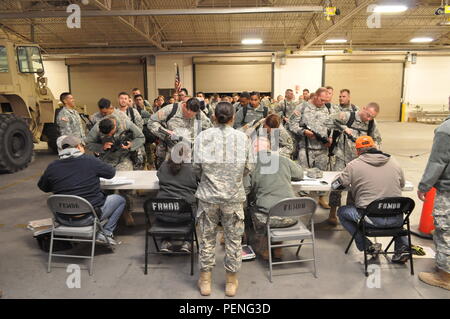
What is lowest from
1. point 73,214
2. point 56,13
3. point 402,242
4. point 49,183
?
point 402,242

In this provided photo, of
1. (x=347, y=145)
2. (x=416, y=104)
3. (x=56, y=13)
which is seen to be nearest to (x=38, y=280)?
(x=347, y=145)

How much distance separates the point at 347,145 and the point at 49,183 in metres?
3.50

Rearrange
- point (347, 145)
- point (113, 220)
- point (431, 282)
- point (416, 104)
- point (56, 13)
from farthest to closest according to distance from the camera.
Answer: point (416, 104)
point (56, 13)
point (347, 145)
point (113, 220)
point (431, 282)

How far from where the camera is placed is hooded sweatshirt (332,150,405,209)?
2.94 m

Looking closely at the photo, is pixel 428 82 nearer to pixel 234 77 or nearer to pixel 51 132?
pixel 234 77

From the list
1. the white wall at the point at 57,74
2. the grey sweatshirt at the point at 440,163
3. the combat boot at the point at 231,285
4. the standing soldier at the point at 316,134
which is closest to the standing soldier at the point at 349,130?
the standing soldier at the point at 316,134

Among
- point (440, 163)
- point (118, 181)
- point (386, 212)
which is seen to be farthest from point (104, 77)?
point (440, 163)

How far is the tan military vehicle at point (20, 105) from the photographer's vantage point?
701cm

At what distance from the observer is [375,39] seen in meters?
16.4

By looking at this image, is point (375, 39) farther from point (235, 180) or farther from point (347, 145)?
point (235, 180)

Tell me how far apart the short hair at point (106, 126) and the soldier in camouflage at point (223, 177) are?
1886mm

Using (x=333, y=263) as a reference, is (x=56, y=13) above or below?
above

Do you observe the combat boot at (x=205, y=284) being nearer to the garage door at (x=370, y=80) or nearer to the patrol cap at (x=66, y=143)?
the patrol cap at (x=66, y=143)

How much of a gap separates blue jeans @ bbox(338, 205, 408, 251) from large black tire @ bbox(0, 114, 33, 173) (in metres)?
6.65
